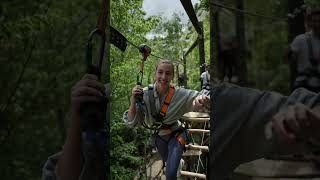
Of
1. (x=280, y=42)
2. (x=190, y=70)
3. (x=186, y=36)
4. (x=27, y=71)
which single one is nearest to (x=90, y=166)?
(x=27, y=71)

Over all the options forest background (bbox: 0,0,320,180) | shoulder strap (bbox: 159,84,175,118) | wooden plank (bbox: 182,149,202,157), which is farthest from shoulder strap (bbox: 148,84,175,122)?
wooden plank (bbox: 182,149,202,157)

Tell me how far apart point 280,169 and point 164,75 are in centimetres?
209

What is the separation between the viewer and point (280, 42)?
1.26 metres

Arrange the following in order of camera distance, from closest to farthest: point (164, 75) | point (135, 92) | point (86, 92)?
point (86, 92) < point (135, 92) < point (164, 75)

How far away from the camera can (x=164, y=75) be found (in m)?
3.26

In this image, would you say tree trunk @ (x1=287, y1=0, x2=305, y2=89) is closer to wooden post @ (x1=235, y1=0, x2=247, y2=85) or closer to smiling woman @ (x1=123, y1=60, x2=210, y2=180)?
wooden post @ (x1=235, y1=0, x2=247, y2=85)

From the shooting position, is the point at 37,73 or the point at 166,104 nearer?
the point at 37,73

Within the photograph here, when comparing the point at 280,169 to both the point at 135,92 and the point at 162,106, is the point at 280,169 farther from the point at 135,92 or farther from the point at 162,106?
the point at 162,106

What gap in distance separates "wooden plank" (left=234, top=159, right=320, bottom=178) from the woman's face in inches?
76.9

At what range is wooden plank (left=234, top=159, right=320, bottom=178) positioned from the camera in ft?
3.93

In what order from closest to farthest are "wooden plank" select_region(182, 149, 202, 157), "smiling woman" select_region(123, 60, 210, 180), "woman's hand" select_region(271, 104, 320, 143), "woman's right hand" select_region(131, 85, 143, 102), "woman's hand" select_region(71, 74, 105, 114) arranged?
"woman's hand" select_region(271, 104, 320, 143), "woman's hand" select_region(71, 74, 105, 114), "woman's right hand" select_region(131, 85, 143, 102), "smiling woman" select_region(123, 60, 210, 180), "wooden plank" select_region(182, 149, 202, 157)

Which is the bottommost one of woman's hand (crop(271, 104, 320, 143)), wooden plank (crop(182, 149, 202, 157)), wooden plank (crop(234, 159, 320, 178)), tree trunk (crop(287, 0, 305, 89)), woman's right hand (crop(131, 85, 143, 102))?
wooden plank (crop(182, 149, 202, 157))

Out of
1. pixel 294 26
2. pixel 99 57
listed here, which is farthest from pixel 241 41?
pixel 99 57

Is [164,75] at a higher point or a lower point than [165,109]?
higher
